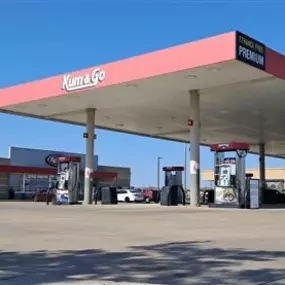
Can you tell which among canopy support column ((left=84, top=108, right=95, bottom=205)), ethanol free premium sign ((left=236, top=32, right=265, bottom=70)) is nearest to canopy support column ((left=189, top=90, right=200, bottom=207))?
ethanol free premium sign ((left=236, top=32, right=265, bottom=70))

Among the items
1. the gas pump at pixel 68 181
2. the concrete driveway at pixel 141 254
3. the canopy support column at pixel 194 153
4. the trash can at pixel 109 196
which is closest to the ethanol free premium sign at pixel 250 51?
the canopy support column at pixel 194 153

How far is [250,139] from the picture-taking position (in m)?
56.0

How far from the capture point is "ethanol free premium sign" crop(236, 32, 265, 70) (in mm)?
22859

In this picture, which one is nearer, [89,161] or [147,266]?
[147,266]

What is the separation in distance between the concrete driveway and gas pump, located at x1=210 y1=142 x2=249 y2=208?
11559mm

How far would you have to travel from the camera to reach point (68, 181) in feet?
108

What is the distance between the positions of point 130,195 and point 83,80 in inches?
816

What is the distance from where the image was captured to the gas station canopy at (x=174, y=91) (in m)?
24.0

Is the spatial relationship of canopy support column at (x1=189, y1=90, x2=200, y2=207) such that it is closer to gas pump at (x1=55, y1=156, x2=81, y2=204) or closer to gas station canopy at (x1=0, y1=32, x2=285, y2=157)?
gas station canopy at (x1=0, y1=32, x2=285, y2=157)

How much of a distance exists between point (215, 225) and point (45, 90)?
19.2m

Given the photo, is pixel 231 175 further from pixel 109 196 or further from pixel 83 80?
pixel 109 196

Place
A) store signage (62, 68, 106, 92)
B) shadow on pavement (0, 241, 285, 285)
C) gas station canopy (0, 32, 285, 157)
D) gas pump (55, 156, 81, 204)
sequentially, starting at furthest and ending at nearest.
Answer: gas pump (55, 156, 81, 204)
store signage (62, 68, 106, 92)
gas station canopy (0, 32, 285, 157)
shadow on pavement (0, 241, 285, 285)

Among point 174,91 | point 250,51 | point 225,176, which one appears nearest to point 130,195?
point 174,91

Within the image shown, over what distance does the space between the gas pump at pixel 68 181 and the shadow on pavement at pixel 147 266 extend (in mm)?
22584
